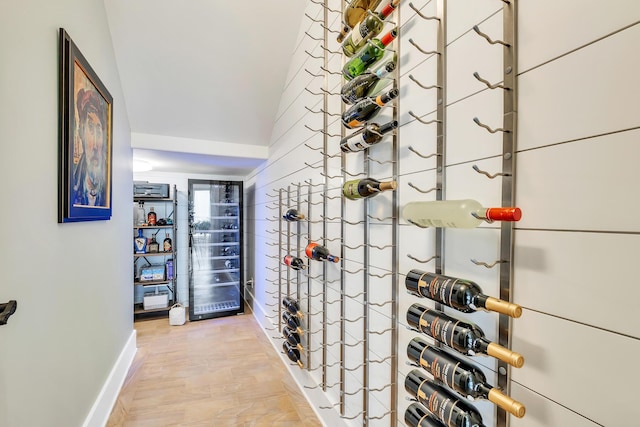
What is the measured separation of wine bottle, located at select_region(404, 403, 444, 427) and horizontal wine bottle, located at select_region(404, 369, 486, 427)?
0.15 feet

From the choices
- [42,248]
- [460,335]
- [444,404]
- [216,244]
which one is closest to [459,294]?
[460,335]

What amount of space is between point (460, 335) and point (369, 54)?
1.04 metres

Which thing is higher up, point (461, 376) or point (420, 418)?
point (461, 376)

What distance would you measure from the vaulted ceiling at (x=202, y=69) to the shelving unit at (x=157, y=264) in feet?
3.97

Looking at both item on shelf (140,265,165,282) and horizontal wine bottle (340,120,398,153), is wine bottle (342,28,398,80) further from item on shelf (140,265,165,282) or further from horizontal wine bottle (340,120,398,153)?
item on shelf (140,265,165,282)

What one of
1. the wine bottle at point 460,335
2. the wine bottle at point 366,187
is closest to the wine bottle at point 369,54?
the wine bottle at point 366,187

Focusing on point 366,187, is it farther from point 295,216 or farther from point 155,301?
point 155,301

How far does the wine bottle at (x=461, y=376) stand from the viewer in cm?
63

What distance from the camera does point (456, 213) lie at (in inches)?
28.4

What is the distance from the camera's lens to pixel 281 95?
2545 millimetres

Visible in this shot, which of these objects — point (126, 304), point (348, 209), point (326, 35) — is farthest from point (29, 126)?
point (126, 304)

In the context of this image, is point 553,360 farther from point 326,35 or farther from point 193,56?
point 193,56

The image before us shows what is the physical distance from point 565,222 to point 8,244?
1.56 meters

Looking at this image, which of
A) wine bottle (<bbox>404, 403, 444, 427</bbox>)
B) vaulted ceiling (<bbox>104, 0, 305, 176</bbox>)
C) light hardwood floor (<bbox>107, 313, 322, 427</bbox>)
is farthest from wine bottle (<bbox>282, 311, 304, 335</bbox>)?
vaulted ceiling (<bbox>104, 0, 305, 176</bbox>)
